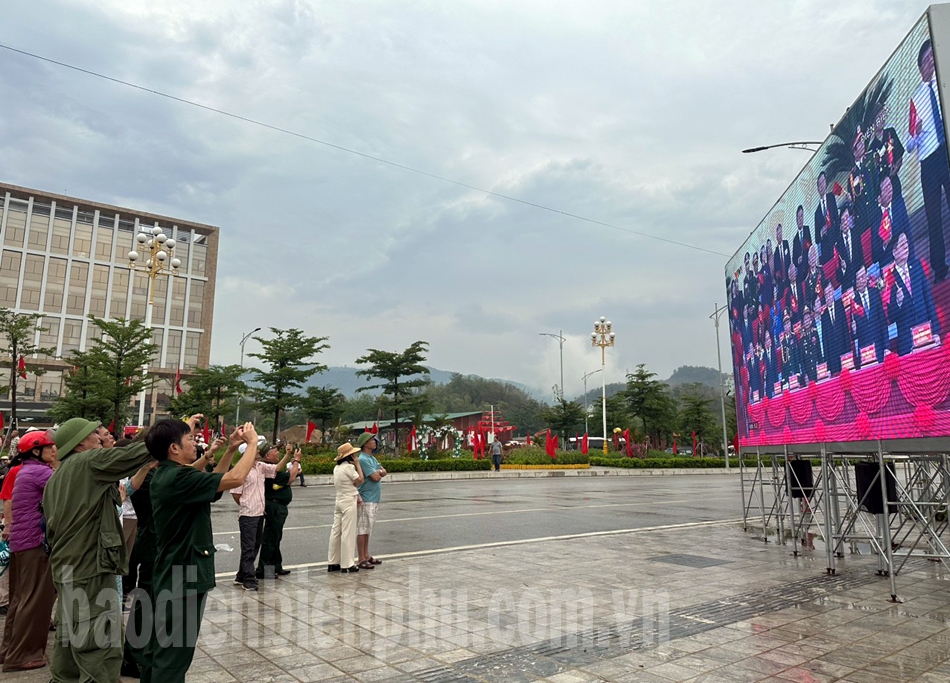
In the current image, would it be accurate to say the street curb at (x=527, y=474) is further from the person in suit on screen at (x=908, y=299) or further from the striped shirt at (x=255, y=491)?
the person in suit on screen at (x=908, y=299)

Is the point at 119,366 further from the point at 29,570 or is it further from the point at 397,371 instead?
the point at 29,570

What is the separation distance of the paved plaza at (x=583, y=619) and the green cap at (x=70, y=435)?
1.69 metres

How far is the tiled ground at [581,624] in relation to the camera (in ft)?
15.4

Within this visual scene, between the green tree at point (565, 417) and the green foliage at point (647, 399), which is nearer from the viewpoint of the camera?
the green foliage at point (647, 399)

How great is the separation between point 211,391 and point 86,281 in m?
40.0

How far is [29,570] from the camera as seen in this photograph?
4902 mm

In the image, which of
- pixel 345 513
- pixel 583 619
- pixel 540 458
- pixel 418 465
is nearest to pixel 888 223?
pixel 583 619

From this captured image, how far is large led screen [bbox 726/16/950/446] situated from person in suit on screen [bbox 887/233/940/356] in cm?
1

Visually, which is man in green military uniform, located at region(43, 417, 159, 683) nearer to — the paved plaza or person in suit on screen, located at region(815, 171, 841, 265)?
the paved plaza

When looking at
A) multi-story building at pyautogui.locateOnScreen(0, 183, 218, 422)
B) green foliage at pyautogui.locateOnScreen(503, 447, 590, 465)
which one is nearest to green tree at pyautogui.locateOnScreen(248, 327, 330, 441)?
green foliage at pyautogui.locateOnScreen(503, 447, 590, 465)

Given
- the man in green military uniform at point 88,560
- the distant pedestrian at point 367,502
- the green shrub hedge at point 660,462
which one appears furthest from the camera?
the green shrub hedge at point 660,462

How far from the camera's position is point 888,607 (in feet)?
21.3

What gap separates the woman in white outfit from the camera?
819 centimetres

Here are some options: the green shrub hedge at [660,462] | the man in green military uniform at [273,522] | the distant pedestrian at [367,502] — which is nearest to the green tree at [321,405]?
the green shrub hedge at [660,462]
